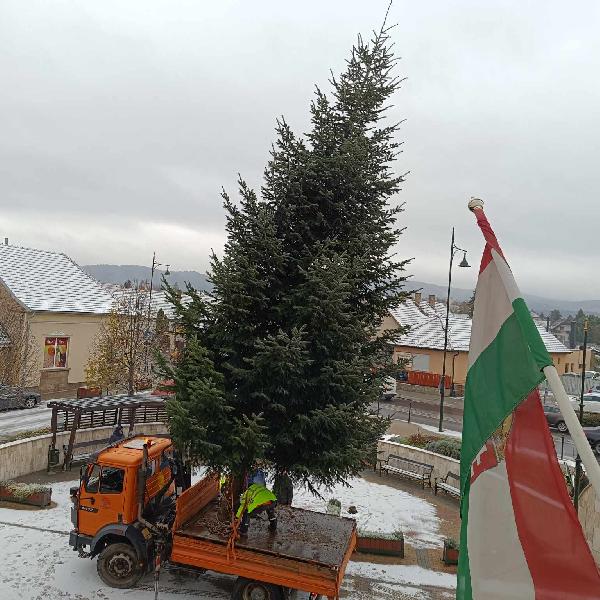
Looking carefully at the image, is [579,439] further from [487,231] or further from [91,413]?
[91,413]

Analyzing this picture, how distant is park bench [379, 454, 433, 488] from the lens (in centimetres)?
1803

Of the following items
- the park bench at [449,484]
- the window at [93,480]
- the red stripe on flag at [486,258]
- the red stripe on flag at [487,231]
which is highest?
the red stripe on flag at [487,231]

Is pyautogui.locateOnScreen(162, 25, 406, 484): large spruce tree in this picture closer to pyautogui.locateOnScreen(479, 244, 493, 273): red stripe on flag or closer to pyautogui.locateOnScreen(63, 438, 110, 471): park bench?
pyautogui.locateOnScreen(479, 244, 493, 273): red stripe on flag

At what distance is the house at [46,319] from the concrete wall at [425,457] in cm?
1876

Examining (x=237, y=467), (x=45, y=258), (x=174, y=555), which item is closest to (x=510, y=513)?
(x=237, y=467)

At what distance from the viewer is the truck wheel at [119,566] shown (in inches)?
400

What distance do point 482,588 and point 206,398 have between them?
20.9 feet

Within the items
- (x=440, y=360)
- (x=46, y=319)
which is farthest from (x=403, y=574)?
(x=440, y=360)

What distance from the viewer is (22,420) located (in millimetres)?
24828

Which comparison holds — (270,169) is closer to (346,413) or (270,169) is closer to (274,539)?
(346,413)

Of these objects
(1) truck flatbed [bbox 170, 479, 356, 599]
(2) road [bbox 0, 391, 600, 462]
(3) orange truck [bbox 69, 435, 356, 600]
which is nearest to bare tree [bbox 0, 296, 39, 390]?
(2) road [bbox 0, 391, 600, 462]

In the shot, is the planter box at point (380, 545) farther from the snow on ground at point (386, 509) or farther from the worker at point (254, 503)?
the worker at point (254, 503)

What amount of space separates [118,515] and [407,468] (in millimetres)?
11412

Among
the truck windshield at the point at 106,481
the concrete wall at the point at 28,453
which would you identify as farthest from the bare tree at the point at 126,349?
the truck windshield at the point at 106,481
